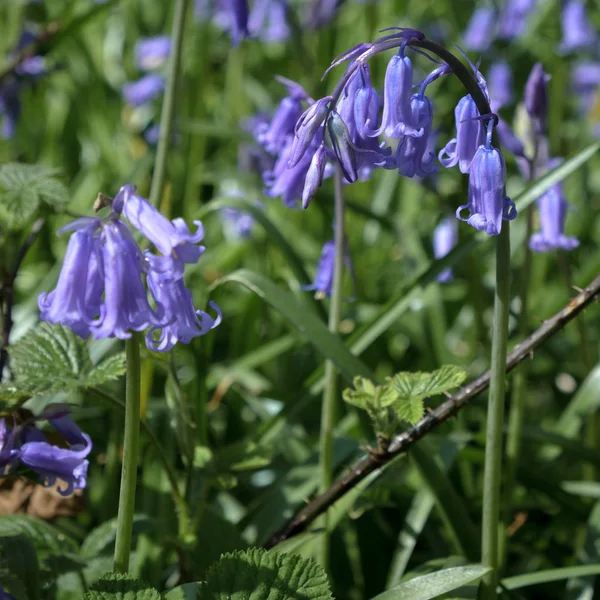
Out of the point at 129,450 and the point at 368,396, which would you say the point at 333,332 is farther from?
the point at 129,450

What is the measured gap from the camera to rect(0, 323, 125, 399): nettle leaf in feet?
5.21

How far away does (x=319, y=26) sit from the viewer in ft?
14.7

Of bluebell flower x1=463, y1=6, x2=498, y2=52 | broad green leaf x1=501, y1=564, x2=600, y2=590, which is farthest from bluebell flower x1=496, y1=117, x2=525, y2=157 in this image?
bluebell flower x1=463, y1=6, x2=498, y2=52

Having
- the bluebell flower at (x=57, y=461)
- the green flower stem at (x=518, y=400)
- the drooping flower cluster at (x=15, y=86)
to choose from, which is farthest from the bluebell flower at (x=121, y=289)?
the drooping flower cluster at (x=15, y=86)

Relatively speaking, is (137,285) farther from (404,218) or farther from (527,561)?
(404,218)

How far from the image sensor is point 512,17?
5.13m

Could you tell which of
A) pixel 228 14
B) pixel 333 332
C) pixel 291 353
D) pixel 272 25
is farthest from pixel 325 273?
pixel 272 25

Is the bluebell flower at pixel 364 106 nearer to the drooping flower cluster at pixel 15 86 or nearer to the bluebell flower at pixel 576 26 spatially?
the drooping flower cluster at pixel 15 86

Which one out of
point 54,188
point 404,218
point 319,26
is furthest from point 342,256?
point 319,26

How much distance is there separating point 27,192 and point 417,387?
106cm

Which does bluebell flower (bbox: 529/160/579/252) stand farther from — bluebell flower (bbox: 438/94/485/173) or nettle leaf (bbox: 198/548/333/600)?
nettle leaf (bbox: 198/548/333/600)

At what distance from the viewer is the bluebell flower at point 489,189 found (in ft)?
5.01

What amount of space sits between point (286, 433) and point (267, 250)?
1.27 m

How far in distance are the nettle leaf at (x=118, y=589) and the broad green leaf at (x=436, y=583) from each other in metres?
0.51
